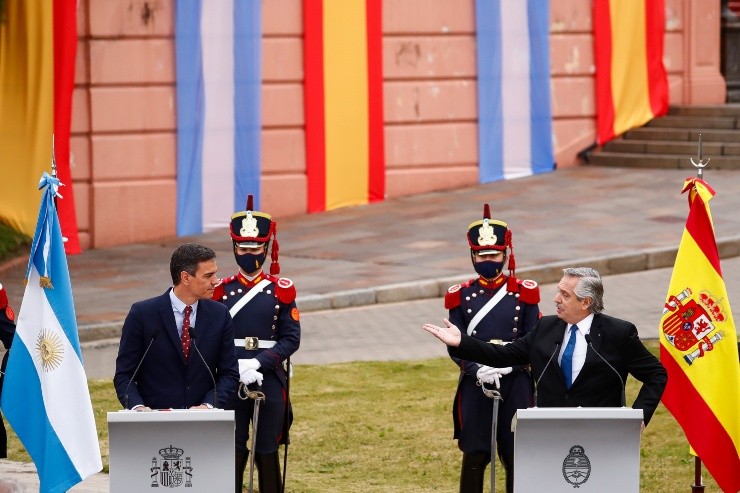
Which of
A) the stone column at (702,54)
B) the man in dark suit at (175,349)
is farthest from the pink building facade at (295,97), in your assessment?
the man in dark suit at (175,349)

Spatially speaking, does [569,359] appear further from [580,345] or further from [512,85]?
[512,85]

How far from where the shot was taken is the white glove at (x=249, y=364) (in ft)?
A: 30.3

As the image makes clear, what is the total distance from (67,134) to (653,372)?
40.8ft

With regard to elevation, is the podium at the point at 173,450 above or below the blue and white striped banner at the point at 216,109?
below

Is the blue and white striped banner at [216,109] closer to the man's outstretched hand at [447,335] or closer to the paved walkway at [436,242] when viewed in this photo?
Answer: the paved walkway at [436,242]

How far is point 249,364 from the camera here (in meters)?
9.27

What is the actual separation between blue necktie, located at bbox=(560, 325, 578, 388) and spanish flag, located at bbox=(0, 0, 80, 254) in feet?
38.5

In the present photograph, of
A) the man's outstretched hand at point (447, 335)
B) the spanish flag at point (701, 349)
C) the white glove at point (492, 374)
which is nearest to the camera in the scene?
the man's outstretched hand at point (447, 335)

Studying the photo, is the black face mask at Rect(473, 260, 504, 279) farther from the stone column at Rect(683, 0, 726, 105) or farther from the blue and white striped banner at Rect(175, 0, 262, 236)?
the stone column at Rect(683, 0, 726, 105)

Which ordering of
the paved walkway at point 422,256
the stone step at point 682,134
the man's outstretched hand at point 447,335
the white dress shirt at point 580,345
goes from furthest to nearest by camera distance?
the stone step at point 682,134
the paved walkway at point 422,256
the man's outstretched hand at point 447,335
the white dress shirt at point 580,345

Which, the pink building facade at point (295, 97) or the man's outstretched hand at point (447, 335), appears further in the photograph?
the pink building facade at point (295, 97)

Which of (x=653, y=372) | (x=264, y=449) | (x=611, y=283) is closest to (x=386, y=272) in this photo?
(x=611, y=283)

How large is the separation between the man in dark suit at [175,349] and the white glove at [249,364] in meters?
0.77

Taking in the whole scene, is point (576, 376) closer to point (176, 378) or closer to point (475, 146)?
point (176, 378)
